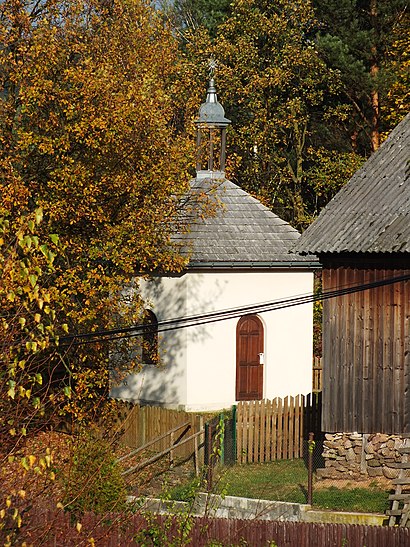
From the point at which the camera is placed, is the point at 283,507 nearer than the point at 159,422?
Yes

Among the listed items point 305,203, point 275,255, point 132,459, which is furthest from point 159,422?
point 305,203

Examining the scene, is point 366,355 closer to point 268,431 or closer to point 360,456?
point 360,456

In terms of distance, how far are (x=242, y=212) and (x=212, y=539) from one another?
14.4 meters

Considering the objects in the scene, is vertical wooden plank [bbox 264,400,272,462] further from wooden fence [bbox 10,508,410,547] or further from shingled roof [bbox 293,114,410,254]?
wooden fence [bbox 10,508,410,547]

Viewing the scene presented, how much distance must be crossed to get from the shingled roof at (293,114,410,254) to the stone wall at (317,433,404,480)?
3274 millimetres

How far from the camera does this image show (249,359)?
26125mm

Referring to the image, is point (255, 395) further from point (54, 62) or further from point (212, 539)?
point (212, 539)

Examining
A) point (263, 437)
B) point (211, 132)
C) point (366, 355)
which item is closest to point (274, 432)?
point (263, 437)

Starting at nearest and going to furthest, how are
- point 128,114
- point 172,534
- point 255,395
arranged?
point 172,534
point 128,114
point 255,395

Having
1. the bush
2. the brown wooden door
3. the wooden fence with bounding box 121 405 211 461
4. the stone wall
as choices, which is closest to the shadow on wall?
the brown wooden door

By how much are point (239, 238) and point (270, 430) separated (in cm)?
610

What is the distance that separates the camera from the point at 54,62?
68.9 ft

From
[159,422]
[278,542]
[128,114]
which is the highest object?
[128,114]

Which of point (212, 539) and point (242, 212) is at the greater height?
point (242, 212)
